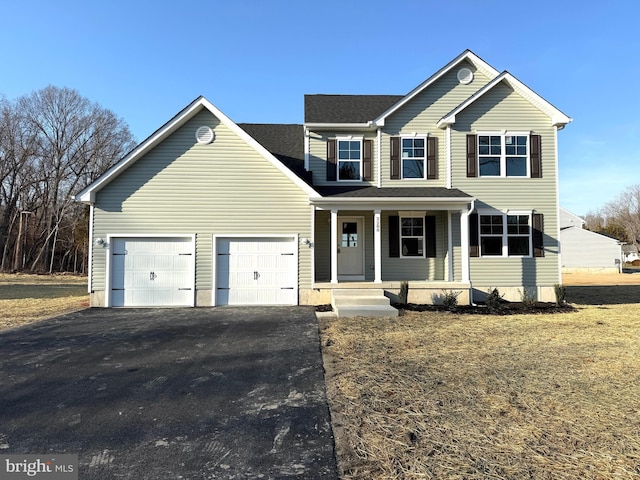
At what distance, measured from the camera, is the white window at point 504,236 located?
457 inches

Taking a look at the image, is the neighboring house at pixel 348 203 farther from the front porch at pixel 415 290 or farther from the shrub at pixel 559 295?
the shrub at pixel 559 295

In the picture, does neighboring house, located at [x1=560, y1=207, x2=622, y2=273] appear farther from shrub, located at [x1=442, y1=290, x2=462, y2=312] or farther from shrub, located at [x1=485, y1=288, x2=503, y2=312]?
shrub, located at [x1=442, y1=290, x2=462, y2=312]

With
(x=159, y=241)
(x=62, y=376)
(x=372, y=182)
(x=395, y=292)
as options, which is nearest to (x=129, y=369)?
(x=62, y=376)

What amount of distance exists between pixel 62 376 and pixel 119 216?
6.83 meters

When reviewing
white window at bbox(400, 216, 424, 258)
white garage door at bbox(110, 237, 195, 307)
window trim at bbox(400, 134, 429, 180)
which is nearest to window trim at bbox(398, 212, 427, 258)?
white window at bbox(400, 216, 424, 258)

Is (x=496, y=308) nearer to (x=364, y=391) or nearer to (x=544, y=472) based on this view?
(x=364, y=391)

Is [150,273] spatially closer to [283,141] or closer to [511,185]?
[283,141]

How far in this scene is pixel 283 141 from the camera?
14289 millimetres

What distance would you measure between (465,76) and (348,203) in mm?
6048

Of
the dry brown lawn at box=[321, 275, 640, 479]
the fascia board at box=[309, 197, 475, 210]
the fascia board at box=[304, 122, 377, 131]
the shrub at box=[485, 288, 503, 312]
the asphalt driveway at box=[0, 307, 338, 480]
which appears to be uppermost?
the fascia board at box=[304, 122, 377, 131]

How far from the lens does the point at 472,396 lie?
3924 millimetres

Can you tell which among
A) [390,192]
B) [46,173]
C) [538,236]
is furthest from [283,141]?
[46,173]

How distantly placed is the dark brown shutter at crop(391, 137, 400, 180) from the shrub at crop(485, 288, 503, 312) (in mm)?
4503

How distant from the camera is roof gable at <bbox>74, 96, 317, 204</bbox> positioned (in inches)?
409
